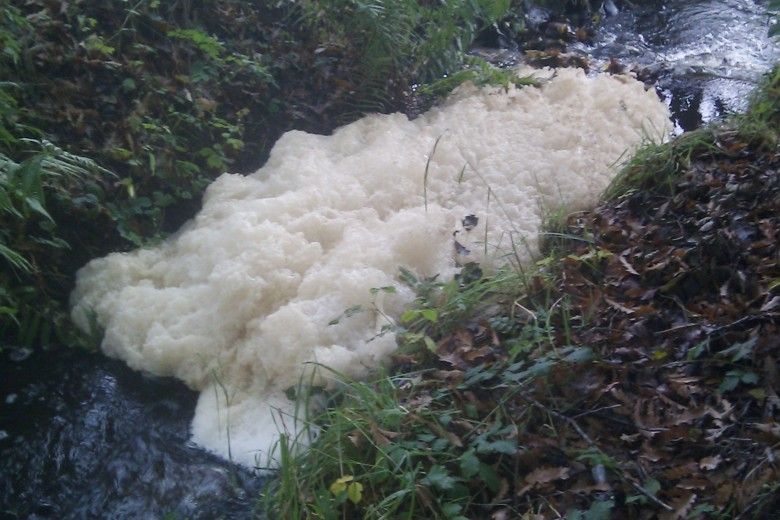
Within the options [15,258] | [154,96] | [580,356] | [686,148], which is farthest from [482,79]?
[15,258]

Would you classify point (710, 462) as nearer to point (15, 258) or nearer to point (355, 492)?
point (355, 492)

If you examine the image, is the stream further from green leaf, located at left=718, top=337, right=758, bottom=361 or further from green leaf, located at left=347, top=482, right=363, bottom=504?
green leaf, located at left=718, top=337, right=758, bottom=361

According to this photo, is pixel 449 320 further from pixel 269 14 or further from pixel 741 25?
pixel 741 25

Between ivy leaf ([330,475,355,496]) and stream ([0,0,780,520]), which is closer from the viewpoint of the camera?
ivy leaf ([330,475,355,496])

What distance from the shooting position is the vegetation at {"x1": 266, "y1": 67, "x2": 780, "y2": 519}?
2721 millimetres

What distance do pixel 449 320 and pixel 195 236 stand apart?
65.8 inches

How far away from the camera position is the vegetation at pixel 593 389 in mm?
2721

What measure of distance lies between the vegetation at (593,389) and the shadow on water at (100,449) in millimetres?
427

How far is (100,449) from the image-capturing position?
3.51 meters

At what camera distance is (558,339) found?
336 cm

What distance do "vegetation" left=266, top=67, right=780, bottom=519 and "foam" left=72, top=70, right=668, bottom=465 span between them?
0.30m

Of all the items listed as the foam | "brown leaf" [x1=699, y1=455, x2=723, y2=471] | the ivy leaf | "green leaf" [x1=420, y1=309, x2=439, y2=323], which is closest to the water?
the foam

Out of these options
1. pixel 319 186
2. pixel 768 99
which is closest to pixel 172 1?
pixel 319 186

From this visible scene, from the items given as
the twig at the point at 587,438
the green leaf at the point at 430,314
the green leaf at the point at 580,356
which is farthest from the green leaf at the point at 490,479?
the green leaf at the point at 430,314
